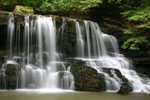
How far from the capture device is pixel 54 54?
444 inches

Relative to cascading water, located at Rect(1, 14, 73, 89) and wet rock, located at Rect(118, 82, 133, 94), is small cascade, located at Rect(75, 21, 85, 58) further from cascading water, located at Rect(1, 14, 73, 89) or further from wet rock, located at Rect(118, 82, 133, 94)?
wet rock, located at Rect(118, 82, 133, 94)

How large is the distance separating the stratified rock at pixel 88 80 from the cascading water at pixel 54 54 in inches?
13.0

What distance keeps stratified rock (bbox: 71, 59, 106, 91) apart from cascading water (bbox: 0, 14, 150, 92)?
1.08 feet

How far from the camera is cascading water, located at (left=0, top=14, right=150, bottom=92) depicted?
825 centimetres

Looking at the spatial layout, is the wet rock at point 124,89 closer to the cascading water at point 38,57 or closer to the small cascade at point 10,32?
the cascading water at point 38,57

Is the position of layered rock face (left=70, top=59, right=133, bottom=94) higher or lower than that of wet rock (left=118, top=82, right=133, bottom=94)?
higher

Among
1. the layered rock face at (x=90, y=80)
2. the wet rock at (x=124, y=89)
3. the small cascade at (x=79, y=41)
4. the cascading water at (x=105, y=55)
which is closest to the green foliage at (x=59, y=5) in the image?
the cascading water at (x=105, y=55)

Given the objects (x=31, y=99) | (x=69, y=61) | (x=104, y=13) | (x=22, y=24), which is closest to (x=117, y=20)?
(x=104, y=13)

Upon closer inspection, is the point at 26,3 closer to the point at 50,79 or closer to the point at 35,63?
the point at 35,63

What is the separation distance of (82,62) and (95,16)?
29.4 feet

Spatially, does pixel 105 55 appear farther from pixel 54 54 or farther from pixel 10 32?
pixel 10 32

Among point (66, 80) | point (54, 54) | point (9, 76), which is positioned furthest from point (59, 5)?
point (9, 76)

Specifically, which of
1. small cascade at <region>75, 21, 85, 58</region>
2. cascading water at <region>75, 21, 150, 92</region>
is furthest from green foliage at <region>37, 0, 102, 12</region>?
small cascade at <region>75, 21, 85, 58</region>

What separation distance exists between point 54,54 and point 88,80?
13.7ft
